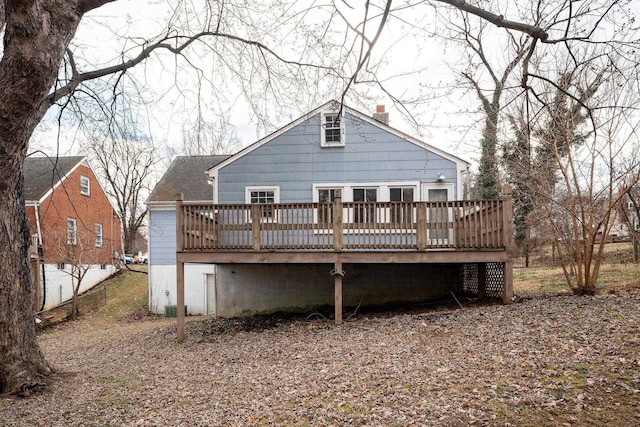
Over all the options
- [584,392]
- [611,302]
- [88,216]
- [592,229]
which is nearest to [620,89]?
[592,229]

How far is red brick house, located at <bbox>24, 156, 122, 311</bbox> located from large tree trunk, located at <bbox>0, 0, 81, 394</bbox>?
1007cm

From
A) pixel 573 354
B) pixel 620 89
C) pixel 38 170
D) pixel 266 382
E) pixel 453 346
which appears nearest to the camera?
pixel 573 354

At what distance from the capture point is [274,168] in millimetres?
13258

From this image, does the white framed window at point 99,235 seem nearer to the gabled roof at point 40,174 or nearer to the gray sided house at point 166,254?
the gabled roof at point 40,174

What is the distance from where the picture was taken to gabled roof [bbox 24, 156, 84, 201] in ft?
63.5

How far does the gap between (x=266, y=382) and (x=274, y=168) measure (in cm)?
784

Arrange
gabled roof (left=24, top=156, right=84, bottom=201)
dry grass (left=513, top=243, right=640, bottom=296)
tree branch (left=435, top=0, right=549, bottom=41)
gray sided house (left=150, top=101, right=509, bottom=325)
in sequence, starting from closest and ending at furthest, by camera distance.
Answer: tree branch (left=435, top=0, right=549, bottom=41) → dry grass (left=513, top=243, right=640, bottom=296) → gray sided house (left=150, top=101, right=509, bottom=325) → gabled roof (left=24, top=156, right=84, bottom=201)

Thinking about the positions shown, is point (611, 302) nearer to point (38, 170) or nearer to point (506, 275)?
point (506, 275)

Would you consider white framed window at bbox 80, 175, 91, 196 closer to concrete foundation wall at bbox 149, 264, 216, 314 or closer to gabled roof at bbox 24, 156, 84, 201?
gabled roof at bbox 24, 156, 84, 201

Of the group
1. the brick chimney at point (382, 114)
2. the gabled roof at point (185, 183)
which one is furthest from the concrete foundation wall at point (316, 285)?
the gabled roof at point (185, 183)

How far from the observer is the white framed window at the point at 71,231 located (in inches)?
758

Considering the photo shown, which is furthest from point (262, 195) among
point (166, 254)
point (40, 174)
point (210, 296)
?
point (40, 174)

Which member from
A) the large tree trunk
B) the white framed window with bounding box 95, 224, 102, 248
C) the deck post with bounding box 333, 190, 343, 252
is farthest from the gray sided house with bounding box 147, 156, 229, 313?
the large tree trunk

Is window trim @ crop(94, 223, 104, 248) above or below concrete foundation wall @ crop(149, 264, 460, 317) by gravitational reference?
above
